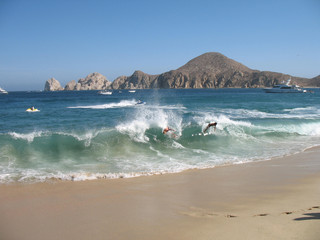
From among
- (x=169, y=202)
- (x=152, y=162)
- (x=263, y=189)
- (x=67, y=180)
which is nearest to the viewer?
(x=169, y=202)

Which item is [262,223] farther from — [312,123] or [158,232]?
[312,123]

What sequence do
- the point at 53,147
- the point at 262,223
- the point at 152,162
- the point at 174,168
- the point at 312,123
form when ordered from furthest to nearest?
the point at 312,123 < the point at 53,147 < the point at 152,162 < the point at 174,168 < the point at 262,223

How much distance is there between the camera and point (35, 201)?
243 inches

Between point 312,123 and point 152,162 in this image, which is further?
point 312,123

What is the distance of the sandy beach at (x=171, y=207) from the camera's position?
4496 mm

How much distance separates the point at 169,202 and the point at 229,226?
171cm

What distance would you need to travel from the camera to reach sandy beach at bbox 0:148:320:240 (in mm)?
4496

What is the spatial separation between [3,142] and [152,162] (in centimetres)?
768

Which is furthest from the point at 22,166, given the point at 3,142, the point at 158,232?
the point at 158,232

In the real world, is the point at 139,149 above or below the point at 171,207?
below

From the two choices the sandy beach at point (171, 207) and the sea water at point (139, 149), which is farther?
the sea water at point (139, 149)

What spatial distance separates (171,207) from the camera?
18.6 ft

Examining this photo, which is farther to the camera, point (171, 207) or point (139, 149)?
point (139, 149)

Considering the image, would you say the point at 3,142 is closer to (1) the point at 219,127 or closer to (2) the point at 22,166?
(2) the point at 22,166
